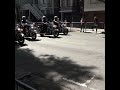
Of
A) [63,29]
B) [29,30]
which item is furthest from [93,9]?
[29,30]

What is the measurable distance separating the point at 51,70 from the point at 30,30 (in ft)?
35.1

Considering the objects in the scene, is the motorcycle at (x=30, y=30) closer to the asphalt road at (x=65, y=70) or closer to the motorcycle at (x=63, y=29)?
the motorcycle at (x=63, y=29)

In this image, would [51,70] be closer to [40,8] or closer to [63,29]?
[63,29]

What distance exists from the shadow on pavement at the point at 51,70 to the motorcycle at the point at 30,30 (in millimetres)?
7502

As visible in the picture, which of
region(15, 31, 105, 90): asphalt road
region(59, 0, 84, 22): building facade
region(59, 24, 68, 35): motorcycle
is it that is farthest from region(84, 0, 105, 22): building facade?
region(15, 31, 105, 90): asphalt road

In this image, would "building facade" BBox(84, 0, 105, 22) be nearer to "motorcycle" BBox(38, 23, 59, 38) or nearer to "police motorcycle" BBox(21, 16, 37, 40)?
"motorcycle" BBox(38, 23, 59, 38)

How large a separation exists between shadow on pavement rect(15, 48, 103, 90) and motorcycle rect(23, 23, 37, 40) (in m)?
7.50
